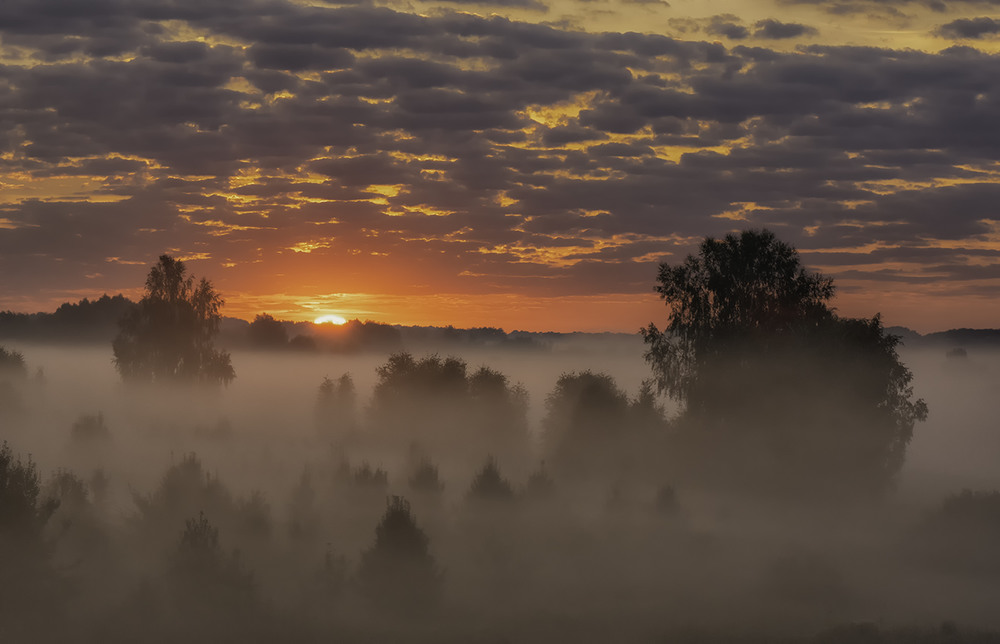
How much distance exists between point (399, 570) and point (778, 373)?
Answer: 3260 centimetres

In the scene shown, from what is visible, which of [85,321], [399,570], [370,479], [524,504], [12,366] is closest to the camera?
[399,570]

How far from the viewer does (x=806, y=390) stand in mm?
59312

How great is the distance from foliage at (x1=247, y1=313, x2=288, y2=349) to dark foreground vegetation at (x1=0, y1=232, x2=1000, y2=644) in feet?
242

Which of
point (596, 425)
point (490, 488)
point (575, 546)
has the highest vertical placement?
point (596, 425)

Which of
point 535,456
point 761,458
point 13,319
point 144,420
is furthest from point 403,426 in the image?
point 13,319

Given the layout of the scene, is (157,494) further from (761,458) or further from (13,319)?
(13,319)

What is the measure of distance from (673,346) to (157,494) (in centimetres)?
3538

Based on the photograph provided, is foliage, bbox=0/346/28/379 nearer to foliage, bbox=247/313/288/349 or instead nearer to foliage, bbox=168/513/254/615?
foliage, bbox=247/313/288/349

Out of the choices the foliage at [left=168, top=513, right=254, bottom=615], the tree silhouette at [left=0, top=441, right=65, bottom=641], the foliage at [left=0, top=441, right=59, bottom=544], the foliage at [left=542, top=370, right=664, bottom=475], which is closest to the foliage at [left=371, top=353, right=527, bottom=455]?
the foliage at [left=542, top=370, right=664, bottom=475]

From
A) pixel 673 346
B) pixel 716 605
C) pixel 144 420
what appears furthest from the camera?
pixel 144 420

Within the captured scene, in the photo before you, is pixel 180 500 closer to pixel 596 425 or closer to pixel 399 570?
pixel 399 570

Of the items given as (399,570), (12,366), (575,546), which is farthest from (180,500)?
(12,366)

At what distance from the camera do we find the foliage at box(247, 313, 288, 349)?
529 feet

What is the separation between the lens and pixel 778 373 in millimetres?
60250
